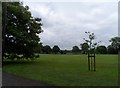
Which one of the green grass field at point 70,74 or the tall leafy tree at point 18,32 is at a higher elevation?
the tall leafy tree at point 18,32

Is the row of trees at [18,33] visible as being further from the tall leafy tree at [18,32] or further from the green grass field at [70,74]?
the green grass field at [70,74]

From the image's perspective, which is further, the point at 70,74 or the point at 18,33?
the point at 18,33

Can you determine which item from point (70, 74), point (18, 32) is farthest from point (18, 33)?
point (70, 74)

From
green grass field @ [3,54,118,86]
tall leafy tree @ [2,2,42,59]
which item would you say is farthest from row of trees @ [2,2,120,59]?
green grass field @ [3,54,118,86]

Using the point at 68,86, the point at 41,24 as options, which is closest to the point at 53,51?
the point at 41,24

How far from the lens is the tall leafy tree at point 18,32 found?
1300 inches

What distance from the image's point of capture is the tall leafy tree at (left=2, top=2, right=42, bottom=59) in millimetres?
33028

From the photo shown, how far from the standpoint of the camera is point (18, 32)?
3297cm

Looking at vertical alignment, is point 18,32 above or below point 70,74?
above

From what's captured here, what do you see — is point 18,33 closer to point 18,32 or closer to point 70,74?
A: point 18,32

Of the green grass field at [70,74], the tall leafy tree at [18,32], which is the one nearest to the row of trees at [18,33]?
the tall leafy tree at [18,32]

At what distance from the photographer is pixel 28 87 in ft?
38.9

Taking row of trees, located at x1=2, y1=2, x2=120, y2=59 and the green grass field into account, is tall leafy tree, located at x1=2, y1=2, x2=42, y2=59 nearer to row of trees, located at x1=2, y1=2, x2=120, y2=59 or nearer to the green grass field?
row of trees, located at x1=2, y1=2, x2=120, y2=59

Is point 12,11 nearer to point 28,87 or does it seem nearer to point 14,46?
point 14,46
